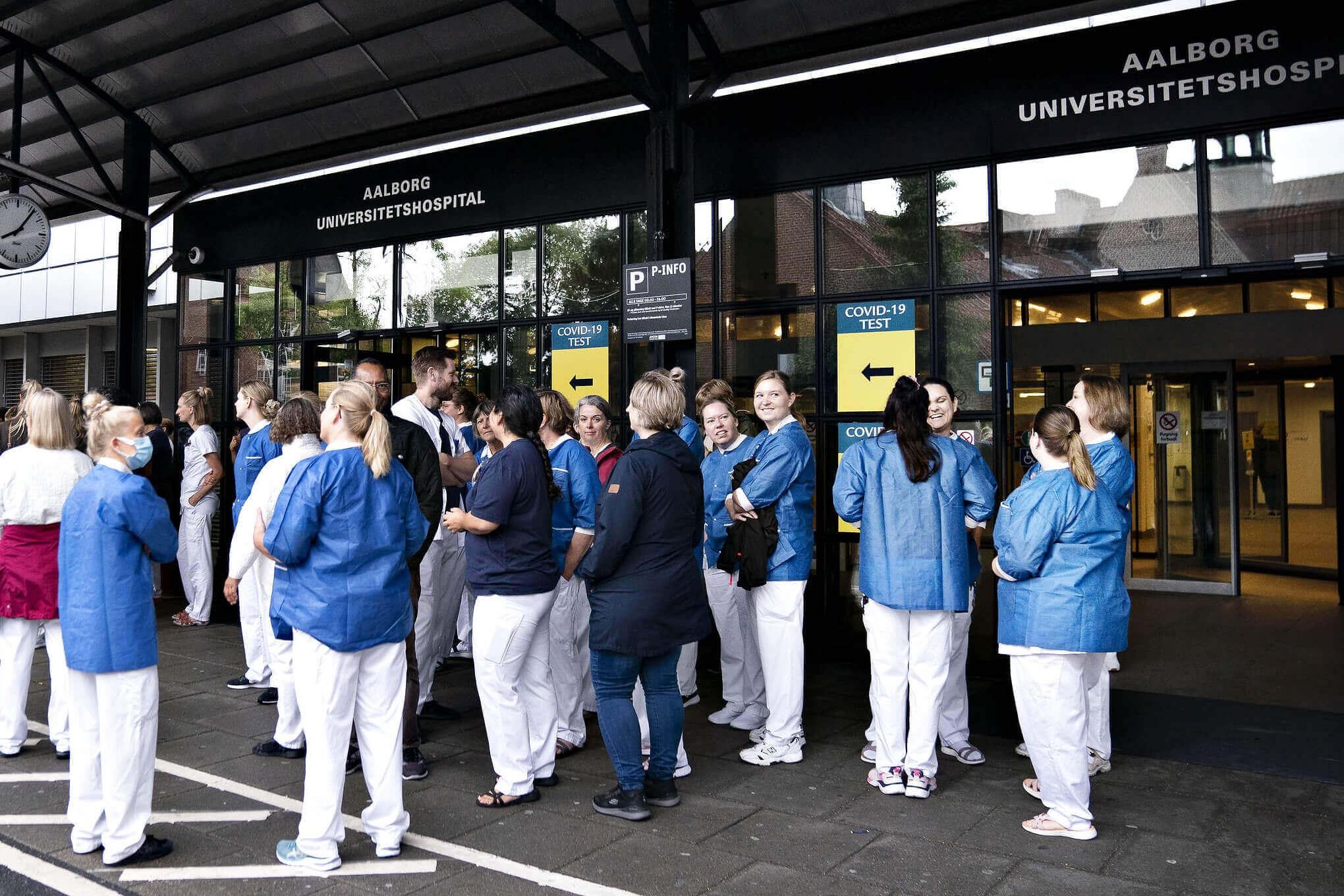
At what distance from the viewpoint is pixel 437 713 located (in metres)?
6.20

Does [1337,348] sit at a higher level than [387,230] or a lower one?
lower

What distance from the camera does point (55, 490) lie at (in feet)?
16.9

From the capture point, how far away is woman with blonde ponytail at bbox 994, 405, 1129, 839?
4199 millimetres

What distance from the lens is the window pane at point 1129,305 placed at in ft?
38.8

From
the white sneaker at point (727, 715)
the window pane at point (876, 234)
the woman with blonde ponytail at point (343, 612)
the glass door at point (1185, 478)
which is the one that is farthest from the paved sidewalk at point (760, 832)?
the glass door at point (1185, 478)

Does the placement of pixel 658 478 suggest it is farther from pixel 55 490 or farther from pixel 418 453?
pixel 55 490

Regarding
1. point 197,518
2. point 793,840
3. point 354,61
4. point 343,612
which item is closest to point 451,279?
point 354,61

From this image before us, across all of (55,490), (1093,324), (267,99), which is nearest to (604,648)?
(55,490)

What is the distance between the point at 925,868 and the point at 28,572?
4420mm

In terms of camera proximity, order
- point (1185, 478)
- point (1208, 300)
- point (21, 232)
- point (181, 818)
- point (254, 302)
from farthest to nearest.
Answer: point (1185, 478) → point (1208, 300) → point (254, 302) → point (21, 232) → point (181, 818)

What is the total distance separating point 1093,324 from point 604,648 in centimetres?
897

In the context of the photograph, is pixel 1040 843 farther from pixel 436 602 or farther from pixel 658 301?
pixel 658 301

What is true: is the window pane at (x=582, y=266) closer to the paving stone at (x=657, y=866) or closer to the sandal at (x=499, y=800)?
the sandal at (x=499, y=800)

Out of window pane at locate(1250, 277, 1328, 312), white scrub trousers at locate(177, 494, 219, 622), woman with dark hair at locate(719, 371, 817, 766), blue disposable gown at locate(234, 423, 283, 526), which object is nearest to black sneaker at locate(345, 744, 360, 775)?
woman with dark hair at locate(719, 371, 817, 766)
